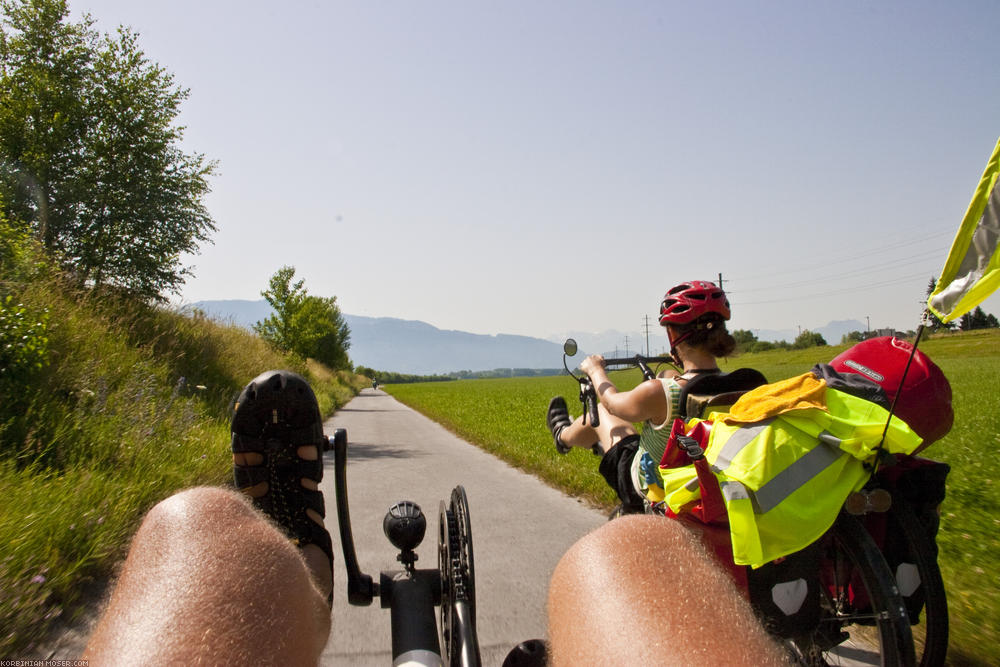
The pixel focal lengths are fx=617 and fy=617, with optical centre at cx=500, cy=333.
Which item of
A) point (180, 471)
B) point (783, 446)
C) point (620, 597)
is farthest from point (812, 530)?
point (180, 471)

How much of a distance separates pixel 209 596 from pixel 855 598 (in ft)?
6.24

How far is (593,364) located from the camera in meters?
3.24

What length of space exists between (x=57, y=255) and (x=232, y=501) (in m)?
11.8

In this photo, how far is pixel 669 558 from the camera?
0.97 metres

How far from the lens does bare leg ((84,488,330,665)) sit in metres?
0.87

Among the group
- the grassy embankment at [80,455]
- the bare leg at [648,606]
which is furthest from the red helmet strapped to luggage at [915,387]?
the grassy embankment at [80,455]

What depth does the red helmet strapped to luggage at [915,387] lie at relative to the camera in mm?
1810

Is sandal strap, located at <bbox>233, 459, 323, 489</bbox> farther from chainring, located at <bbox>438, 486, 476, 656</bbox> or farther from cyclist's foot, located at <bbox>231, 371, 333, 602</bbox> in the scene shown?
chainring, located at <bbox>438, 486, 476, 656</bbox>

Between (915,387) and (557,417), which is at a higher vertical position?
(915,387)

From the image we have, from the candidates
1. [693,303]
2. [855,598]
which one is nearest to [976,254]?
[855,598]

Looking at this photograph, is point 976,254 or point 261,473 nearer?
point 976,254

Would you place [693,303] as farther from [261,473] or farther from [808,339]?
[808,339]

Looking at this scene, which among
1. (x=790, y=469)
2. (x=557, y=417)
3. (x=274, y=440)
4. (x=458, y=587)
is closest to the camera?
(x=790, y=469)

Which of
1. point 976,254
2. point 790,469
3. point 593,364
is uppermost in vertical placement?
point 976,254
